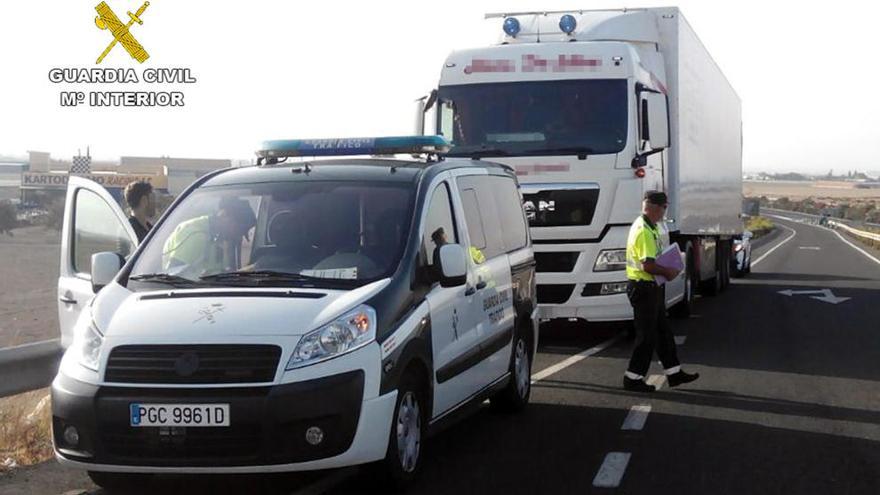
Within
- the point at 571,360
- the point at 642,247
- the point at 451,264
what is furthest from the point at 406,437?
the point at 571,360

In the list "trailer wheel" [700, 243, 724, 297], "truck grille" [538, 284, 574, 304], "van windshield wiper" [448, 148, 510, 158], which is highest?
"van windshield wiper" [448, 148, 510, 158]

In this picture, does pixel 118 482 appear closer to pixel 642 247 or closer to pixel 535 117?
pixel 642 247

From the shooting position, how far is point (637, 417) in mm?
9969

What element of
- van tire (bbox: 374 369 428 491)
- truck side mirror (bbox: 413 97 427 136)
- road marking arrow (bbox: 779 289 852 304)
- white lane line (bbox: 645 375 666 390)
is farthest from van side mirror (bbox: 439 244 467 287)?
road marking arrow (bbox: 779 289 852 304)

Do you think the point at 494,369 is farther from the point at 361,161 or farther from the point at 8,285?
the point at 8,285

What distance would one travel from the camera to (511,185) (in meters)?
10.7

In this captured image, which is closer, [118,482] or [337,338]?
[337,338]

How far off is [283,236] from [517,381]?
2.82 m

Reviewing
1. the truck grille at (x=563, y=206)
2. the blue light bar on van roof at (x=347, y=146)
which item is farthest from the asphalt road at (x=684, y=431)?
the blue light bar on van roof at (x=347, y=146)

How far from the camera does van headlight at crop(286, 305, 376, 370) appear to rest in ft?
21.5

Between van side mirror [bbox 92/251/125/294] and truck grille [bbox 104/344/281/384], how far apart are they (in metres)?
1.13

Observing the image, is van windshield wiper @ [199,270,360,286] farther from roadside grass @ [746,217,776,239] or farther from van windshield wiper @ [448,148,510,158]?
roadside grass @ [746,217,776,239]

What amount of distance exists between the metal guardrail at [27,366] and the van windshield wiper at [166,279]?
99cm

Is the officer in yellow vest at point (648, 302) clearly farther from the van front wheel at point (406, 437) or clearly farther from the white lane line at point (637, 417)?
the van front wheel at point (406, 437)
